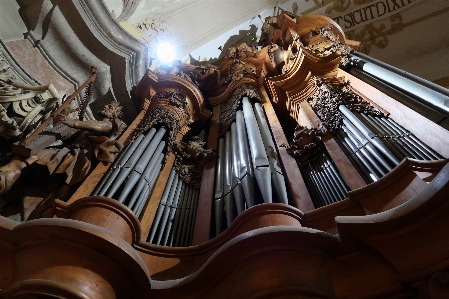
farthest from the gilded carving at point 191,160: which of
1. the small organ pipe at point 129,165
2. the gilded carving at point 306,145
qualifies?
the gilded carving at point 306,145

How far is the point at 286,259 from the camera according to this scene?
5.76ft

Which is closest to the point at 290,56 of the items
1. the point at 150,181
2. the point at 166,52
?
the point at 150,181

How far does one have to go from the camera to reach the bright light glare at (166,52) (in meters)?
8.43

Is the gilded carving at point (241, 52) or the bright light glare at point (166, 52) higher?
the bright light glare at point (166, 52)

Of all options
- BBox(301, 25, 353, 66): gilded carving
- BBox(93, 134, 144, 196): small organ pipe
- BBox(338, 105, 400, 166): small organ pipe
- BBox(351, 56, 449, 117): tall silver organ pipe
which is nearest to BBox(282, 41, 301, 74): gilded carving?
BBox(301, 25, 353, 66): gilded carving

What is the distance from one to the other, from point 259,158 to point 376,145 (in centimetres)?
96

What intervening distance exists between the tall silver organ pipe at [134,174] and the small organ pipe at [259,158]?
0.94 metres

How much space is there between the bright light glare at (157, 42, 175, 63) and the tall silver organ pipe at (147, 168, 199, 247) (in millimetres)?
5443

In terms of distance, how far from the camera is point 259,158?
3180 millimetres

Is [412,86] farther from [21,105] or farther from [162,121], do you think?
[21,105]

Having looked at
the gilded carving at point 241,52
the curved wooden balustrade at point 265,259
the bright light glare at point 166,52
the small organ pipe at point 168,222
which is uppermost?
the bright light glare at point 166,52

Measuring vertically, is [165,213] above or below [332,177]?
below

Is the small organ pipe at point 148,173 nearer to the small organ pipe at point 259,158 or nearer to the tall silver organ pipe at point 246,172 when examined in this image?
the tall silver organ pipe at point 246,172

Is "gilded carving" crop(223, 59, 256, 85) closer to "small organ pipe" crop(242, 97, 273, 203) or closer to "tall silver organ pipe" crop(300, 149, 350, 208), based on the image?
"small organ pipe" crop(242, 97, 273, 203)
